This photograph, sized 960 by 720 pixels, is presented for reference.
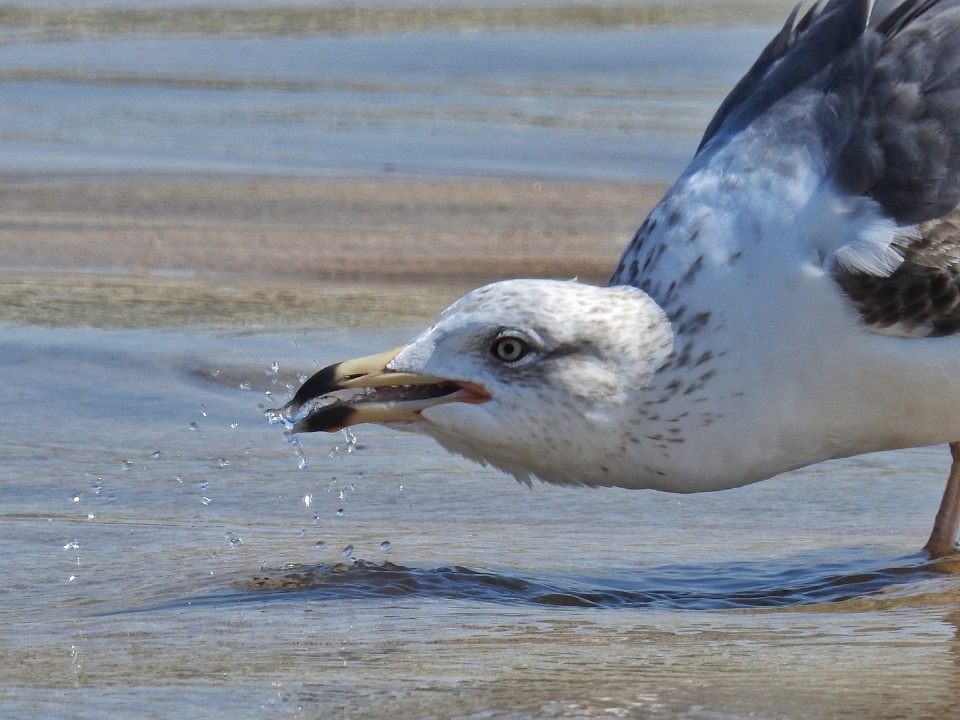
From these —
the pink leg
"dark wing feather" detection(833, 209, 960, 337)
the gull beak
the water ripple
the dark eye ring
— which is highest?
"dark wing feather" detection(833, 209, 960, 337)

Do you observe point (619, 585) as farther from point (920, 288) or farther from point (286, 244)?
point (286, 244)

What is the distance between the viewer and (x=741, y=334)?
423 cm

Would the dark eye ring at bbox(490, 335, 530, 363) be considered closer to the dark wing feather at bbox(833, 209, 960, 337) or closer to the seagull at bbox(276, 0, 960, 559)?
the seagull at bbox(276, 0, 960, 559)

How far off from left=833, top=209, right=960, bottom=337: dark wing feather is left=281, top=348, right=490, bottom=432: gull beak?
3.05ft

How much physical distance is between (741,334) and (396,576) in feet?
3.36

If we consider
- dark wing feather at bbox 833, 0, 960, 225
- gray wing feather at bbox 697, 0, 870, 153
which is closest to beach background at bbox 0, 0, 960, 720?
dark wing feather at bbox 833, 0, 960, 225

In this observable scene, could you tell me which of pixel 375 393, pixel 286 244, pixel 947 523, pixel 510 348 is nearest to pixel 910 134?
pixel 947 523

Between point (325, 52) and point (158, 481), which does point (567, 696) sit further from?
point (325, 52)

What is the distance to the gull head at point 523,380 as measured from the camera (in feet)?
13.5

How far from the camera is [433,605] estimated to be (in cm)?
433

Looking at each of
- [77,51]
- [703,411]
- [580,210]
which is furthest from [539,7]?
[703,411]

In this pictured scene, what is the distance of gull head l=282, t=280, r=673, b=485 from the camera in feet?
13.5

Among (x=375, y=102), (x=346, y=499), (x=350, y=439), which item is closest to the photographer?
(x=346, y=499)

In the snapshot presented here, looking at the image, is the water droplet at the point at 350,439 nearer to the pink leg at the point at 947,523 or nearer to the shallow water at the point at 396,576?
the shallow water at the point at 396,576
